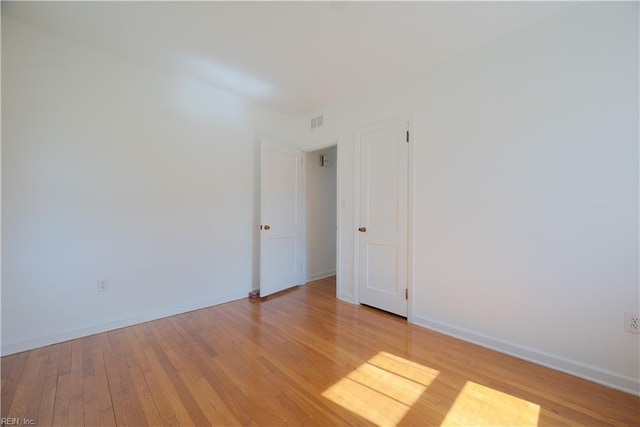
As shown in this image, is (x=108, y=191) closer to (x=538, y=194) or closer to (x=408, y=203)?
(x=408, y=203)

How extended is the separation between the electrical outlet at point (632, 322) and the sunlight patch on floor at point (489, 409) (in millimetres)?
823

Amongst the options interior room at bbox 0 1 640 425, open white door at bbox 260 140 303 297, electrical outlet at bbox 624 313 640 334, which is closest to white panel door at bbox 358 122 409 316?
interior room at bbox 0 1 640 425

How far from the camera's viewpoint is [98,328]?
2.39 metres

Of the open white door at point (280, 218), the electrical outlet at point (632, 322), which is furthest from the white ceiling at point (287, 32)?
the electrical outlet at point (632, 322)

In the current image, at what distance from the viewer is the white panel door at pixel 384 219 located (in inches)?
109

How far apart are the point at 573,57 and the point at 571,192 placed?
97 centimetres

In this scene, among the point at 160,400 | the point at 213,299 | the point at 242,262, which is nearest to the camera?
the point at 160,400

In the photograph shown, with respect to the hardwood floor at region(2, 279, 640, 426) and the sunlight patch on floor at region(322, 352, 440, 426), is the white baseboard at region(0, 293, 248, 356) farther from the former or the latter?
the sunlight patch on floor at region(322, 352, 440, 426)

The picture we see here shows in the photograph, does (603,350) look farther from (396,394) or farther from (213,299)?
(213,299)

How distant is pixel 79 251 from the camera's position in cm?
232

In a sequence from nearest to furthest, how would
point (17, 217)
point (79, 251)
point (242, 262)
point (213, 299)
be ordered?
point (17, 217) < point (79, 251) < point (213, 299) < point (242, 262)

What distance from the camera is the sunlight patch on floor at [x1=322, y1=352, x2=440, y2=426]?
147cm

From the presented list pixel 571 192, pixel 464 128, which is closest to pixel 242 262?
pixel 464 128

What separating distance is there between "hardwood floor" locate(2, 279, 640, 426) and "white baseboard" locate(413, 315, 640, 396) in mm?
61
